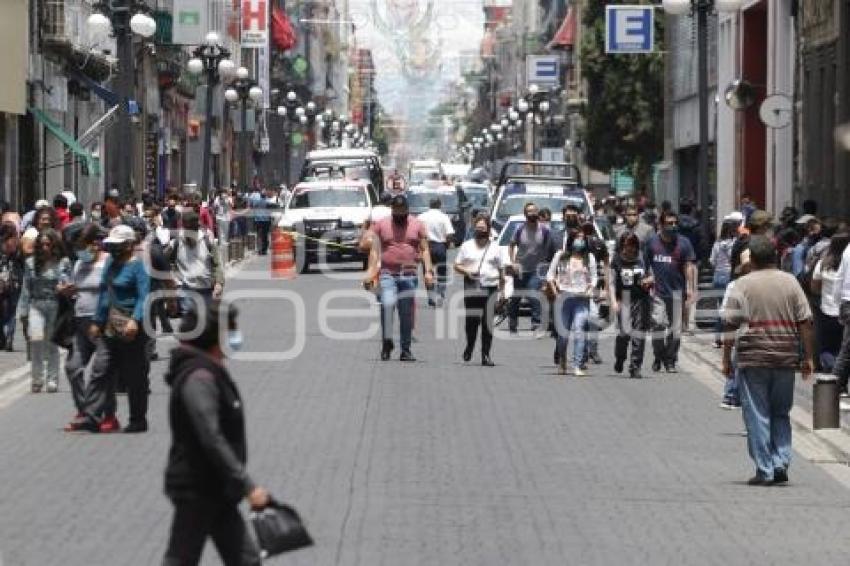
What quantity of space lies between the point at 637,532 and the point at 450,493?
191cm

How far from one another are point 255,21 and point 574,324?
8518 cm

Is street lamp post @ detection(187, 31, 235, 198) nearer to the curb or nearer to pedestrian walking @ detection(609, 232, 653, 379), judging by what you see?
pedestrian walking @ detection(609, 232, 653, 379)

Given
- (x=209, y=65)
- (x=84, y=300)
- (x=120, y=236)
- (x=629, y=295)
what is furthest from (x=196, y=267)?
(x=209, y=65)

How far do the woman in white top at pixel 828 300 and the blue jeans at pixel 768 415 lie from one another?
6.56 m

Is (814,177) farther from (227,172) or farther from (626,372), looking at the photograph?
(227,172)

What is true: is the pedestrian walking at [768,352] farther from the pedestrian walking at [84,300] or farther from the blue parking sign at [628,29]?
the blue parking sign at [628,29]

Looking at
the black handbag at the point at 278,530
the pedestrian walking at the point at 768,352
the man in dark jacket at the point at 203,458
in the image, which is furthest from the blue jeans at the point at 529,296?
the black handbag at the point at 278,530

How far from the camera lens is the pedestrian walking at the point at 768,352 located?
1630 centimetres

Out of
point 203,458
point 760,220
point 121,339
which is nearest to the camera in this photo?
point 203,458

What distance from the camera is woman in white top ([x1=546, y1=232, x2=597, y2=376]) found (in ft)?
85.1

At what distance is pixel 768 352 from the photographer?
642 inches

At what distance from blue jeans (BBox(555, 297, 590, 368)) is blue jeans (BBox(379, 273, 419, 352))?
5.94ft

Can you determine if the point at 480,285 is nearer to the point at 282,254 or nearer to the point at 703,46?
the point at 703,46

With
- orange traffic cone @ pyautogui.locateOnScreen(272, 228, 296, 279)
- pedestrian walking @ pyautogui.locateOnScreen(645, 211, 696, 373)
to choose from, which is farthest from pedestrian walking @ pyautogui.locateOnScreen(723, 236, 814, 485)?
orange traffic cone @ pyautogui.locateOnScreen(272, 228, 296, 279)
